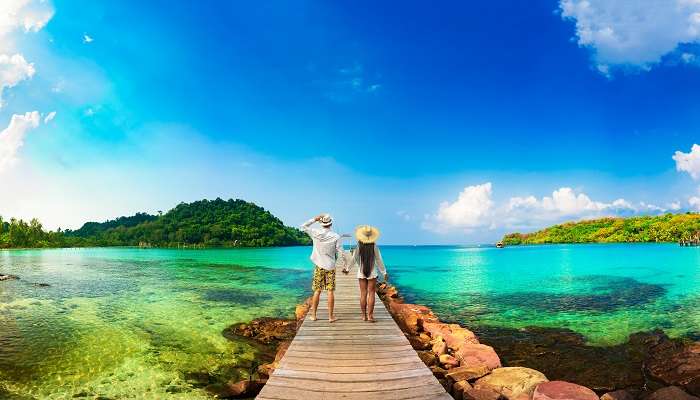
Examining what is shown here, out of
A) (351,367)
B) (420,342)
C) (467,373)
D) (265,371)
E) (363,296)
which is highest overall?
(363,296)

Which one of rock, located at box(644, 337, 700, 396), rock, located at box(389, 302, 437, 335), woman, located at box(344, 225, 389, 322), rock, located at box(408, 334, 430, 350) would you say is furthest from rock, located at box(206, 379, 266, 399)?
rock, located at box(644, 337, 700, 396)

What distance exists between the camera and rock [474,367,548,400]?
22.7 ft

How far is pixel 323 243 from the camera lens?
8.36 m

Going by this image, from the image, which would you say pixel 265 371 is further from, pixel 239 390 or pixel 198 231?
pixel 198 231

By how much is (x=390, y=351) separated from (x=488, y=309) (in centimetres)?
1340

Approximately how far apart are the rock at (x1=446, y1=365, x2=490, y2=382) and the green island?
14220 cm

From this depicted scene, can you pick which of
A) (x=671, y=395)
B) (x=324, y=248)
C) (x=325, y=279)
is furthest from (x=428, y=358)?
(x=671, y=395)

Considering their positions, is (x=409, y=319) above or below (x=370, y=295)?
below

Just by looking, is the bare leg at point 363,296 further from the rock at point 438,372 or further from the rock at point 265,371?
the rock at point 265,371

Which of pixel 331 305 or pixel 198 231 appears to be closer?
pixel 331 305

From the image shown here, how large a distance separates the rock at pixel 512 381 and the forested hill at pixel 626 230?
418 feet

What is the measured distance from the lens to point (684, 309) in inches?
707

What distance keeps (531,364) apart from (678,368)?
3.14 metres

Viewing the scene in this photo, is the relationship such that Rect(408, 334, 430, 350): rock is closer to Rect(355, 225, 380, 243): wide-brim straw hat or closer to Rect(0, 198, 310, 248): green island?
Rect(355, 225, 380, 243): wide-brim straw hat
